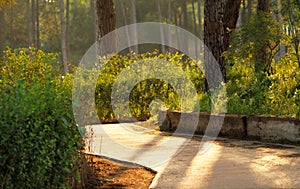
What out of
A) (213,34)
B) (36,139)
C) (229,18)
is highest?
(229,18)

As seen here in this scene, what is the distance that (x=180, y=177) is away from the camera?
7668 mm

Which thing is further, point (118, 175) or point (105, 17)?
point (105, 17)

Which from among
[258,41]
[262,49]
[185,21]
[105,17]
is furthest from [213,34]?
[185,21]

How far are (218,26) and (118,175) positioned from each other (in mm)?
8120

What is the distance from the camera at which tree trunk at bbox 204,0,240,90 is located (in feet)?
50.5

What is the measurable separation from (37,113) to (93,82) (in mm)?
11568

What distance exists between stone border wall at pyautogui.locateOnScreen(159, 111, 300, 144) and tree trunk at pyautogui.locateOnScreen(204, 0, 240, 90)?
3.21 m

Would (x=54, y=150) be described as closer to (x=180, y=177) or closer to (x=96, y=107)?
(x=180, y=177)

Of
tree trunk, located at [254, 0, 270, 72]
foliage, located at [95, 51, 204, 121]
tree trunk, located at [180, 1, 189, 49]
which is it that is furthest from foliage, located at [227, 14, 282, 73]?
tree trunk, located at [180, 1, 189, 49]

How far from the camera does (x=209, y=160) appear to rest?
8891mm

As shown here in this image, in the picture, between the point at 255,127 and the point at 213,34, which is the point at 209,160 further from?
the point at 213,34

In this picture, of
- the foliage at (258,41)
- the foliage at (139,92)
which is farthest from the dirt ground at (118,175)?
the foliage at (139,92)

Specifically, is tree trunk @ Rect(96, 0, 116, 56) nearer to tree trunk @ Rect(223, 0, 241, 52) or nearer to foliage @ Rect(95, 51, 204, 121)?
foliage @ Rect(95, 51, 204, 121)

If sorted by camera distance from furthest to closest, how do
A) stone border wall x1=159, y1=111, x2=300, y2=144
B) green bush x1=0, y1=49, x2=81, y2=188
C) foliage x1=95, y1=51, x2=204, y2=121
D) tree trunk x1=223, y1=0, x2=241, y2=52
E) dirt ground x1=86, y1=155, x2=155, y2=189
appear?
foliage x1=95, y1=51, x2=204, y2=121, tree trunk x1=223, y1=0, x2=241, y2=52, stone border wall x1=159, y1=111, x2=300, y2=144, dirt ground x1=86, y1=155, x2=155, y2=189, green bush x1=0, y1=49, x2=81, y2=188
